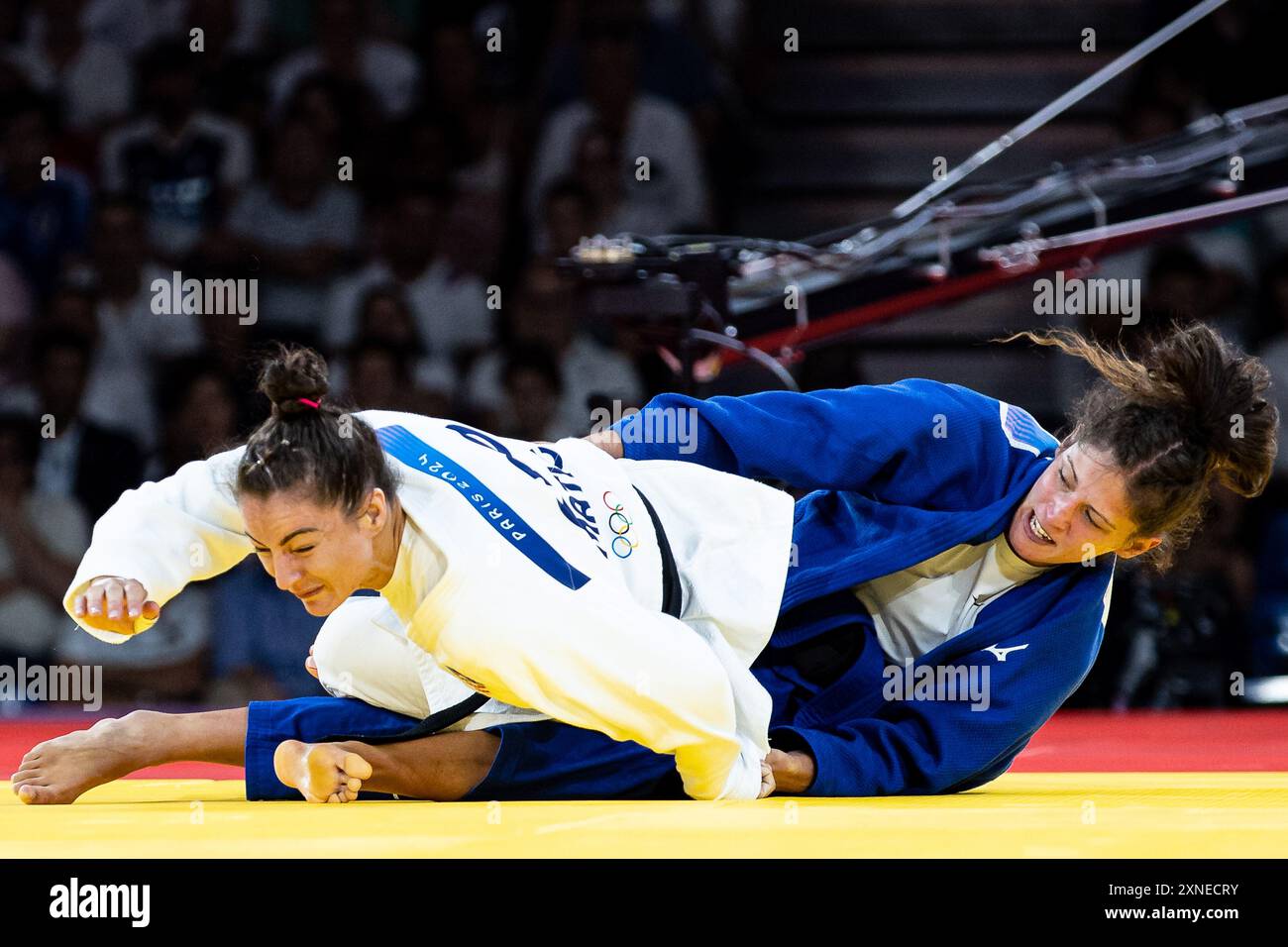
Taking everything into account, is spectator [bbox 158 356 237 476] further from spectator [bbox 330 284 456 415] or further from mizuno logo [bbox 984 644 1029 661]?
mizuno logo [bbox 984 644 1029 661]

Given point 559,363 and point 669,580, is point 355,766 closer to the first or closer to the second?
point 669,580

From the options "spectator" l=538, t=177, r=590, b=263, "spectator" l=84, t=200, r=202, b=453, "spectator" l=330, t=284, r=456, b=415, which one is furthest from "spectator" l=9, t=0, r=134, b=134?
"spectator" l=538, t=177, r=590, b=263

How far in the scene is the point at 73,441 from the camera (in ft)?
13.6

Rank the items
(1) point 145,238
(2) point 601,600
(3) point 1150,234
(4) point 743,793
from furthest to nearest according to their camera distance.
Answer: (1) point 145,238 → (3) point 1150,234 → (4) point 743,793 → (2) point 601,600

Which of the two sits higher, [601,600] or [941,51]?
[941,51]

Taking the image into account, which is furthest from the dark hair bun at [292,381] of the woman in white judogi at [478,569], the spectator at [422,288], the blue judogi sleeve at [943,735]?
the spectator at [422,288]

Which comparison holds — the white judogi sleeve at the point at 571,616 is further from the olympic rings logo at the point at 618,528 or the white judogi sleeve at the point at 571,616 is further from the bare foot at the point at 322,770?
the bare foot at the point at 322,770

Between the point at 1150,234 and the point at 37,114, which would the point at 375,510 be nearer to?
the point at 1150,234

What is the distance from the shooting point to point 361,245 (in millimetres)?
4637

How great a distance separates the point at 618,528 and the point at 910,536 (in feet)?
1.47

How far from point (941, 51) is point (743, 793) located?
3.56 metres

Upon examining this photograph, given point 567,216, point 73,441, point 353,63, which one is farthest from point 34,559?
point 353,63

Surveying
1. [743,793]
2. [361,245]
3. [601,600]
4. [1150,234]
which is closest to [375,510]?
[601,600]

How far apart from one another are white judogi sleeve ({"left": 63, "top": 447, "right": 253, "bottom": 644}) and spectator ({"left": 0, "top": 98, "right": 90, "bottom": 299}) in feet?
9.59
